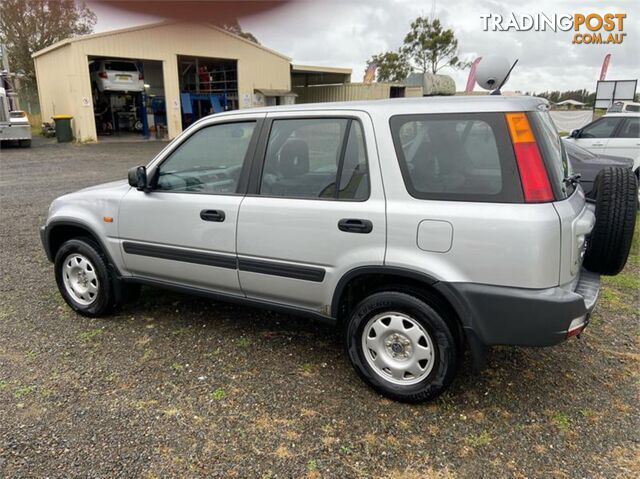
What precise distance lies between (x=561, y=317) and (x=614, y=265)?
2.75ft

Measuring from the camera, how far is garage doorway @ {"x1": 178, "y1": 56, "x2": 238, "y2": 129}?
27062 millimetres

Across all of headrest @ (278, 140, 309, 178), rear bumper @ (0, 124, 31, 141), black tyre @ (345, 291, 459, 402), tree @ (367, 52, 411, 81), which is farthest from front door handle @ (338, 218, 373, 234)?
tree @ (367, 52, 411, 81)

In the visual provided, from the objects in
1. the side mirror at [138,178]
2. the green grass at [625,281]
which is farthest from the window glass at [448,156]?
the green grass at [625,281]

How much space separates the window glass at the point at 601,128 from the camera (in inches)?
378

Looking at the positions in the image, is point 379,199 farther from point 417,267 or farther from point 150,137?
point 150,137

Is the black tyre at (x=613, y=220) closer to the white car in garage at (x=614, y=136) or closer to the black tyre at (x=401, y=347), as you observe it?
the black tyre at (x=401, y=347)

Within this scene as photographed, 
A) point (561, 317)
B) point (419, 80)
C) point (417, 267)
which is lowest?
point (561, 317)

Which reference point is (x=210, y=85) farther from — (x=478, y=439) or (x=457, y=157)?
(x=478, y=439)

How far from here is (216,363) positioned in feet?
11.2

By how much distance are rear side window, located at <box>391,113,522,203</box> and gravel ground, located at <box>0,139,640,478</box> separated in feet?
4.31

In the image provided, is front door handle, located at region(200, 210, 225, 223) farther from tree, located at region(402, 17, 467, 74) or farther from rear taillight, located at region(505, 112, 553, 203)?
tree, located at region(402, 17, 467, 74)

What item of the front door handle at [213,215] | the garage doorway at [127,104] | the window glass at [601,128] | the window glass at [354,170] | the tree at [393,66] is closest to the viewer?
the window glass at [354,170]

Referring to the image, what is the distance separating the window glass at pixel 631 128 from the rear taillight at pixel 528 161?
8.63 m

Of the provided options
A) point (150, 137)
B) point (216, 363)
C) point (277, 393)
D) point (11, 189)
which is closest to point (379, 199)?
point (277, 393)
